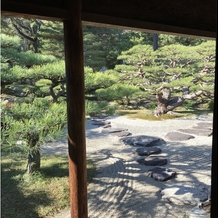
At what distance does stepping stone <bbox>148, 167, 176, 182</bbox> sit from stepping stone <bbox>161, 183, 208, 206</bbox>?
0.77 ft

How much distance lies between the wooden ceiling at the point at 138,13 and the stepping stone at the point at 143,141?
3932 millimetres

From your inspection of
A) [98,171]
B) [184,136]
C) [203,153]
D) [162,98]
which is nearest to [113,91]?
[98,171]

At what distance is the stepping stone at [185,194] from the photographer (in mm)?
2994

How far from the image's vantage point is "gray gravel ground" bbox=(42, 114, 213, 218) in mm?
2941

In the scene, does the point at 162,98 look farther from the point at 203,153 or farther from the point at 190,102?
the point at 203,153

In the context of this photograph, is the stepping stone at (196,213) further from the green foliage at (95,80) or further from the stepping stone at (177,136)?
the stepping stone at (177,136)

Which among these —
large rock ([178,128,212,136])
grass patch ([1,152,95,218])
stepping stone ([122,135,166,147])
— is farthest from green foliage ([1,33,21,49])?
large rock ([178,128,212,136])

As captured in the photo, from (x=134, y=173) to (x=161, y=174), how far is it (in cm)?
43

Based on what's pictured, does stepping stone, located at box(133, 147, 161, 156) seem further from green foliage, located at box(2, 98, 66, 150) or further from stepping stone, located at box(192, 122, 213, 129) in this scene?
green foliage, located at box(2, 98, 66, 150)

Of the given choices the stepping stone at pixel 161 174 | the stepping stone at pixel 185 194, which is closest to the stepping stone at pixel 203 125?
the stepping stone at pixel 161 174

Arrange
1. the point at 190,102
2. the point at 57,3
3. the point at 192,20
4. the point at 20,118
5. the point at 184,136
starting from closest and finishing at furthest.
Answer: the point at 57,3
the point at 192,20
the point at 20,118
the point at 184,136
the point at 190,102

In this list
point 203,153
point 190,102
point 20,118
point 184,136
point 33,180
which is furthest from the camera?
point 190,102

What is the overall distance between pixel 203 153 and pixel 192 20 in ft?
12.8

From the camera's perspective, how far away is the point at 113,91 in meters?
3.87
